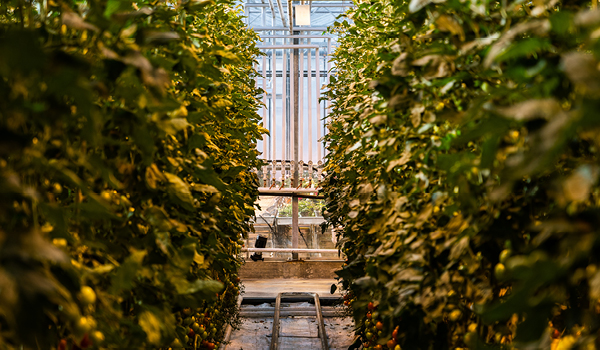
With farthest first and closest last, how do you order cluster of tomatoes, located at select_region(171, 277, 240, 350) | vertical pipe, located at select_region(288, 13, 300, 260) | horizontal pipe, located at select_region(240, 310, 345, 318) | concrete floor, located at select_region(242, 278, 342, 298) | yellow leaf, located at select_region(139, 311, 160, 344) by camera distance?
vertical pipe, located at select_region(288, 13, 300, 260), concrete floor, located at select_region(242, 278, 342, 298), horizontal pipe, located at select_region(240, 310, 345, 318), cluster of tomatoes, located at select_region(171, 277, 240, 350), yellow leaf, located at select_region(139, 311, 160, 344)

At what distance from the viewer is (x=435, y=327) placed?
1193 mm

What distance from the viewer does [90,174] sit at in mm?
971

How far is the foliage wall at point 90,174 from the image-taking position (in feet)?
1.77

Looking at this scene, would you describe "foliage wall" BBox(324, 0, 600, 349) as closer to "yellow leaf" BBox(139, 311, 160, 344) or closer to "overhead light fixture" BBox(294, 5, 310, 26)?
"yellow leaf" BBox(139, 311, 160, 344)

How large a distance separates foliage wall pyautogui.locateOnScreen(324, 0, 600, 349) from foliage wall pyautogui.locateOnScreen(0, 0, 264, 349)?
1.54 ft

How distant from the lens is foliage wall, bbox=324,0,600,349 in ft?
1.77

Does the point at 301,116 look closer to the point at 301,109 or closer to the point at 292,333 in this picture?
the point at 301,109

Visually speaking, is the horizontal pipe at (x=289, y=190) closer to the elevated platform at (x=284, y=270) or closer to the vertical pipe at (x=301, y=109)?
the vertical pipe at (x=301, y=109)

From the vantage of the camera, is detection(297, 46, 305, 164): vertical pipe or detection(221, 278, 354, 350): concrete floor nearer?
detection(221, 278, 354, 350): concrete floor

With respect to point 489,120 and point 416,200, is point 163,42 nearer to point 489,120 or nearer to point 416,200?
point 489,120

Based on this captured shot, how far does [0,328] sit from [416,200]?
952 mm


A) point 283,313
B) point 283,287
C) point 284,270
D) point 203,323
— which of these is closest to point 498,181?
point 203,323

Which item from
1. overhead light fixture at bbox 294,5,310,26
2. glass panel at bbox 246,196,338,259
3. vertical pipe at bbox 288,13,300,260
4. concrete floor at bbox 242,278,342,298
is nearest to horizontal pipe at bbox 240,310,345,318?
concrete floor at bbox 242,278,342,298

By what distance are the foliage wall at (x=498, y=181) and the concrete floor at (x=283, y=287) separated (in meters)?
Result: 3.45
